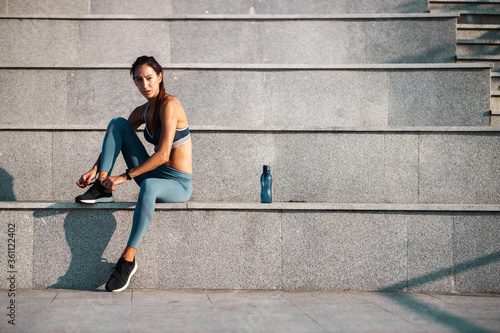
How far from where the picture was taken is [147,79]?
4680 millimetres

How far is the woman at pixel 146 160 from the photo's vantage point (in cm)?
452

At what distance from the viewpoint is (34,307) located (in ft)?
13.2

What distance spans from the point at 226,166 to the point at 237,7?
3.41m

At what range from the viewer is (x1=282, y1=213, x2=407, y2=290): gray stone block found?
494 cm

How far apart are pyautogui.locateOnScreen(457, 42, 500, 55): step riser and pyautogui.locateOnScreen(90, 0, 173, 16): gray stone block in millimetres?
5041

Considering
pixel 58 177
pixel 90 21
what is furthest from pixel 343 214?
pixel 90 21

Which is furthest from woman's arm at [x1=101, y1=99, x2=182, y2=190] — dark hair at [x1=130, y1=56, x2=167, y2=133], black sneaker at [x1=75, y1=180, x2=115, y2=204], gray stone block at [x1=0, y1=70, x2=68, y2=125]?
gray stone block at [x1=0, y1=70, x2=68, y2=125]

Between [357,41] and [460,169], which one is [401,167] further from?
[357,41]

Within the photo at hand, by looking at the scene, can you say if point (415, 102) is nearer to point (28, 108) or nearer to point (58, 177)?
point (58, 177)

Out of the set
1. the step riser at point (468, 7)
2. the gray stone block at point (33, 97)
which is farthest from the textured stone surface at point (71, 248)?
the step riser at point (468, 7)

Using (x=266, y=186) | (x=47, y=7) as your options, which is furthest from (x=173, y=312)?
(x=47, y=7)

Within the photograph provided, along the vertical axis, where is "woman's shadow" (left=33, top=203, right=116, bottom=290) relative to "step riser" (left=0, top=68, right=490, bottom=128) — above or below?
below

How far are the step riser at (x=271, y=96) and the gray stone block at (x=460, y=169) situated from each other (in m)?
0.76

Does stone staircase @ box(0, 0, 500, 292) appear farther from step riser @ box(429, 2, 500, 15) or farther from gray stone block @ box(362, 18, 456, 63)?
step riser @ box(429, 2, 500, 15)
